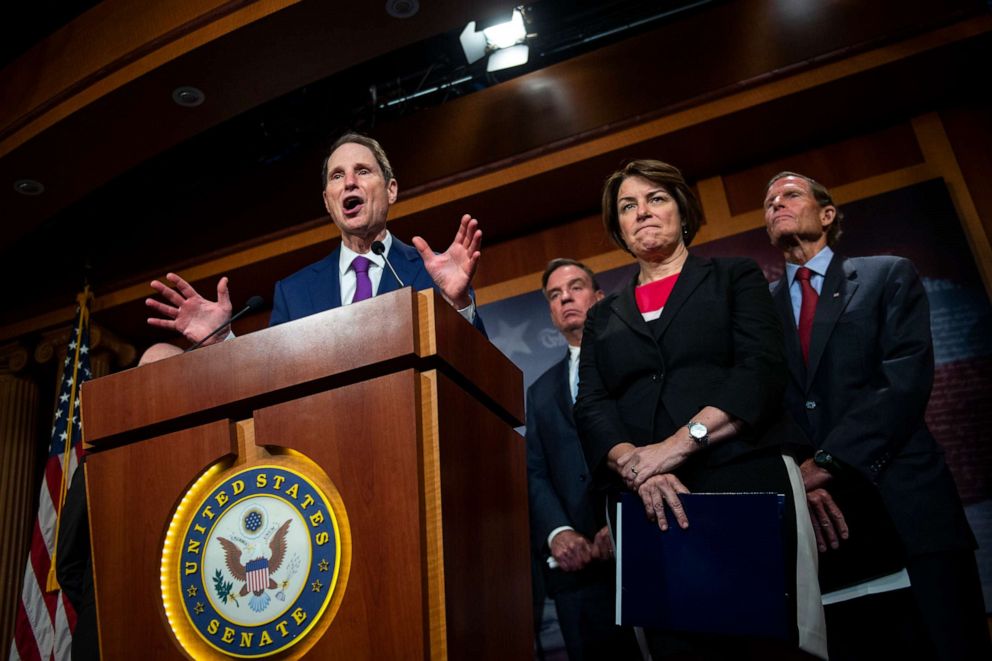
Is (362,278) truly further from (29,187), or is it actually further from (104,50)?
(29,187)

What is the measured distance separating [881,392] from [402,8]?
2161 mm

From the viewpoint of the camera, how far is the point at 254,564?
1.22 metres

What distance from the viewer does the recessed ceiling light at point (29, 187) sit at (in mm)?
3959

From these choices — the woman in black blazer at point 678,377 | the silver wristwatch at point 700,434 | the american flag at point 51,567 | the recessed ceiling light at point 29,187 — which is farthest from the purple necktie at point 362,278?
the recessed ceiling light at point 29,187

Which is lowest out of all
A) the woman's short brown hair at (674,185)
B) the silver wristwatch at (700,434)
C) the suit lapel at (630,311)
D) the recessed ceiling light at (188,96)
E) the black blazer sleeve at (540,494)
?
the silver wristwatch at (700,434)

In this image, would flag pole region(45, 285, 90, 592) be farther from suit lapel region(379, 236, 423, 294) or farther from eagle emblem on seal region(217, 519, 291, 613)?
eagle emblem on seal region(217, 519, 291, 613)

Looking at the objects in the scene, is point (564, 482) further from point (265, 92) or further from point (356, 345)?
point (265, 92)

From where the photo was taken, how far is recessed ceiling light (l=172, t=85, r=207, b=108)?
3559mm

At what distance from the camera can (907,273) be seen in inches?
95.3

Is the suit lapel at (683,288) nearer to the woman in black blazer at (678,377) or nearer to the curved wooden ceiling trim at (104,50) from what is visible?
the woman in black blazer at (678,377)

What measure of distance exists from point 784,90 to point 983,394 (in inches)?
54.8

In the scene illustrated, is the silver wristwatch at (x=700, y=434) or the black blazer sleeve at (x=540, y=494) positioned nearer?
the silver wristwatch at (x=700, y=434)

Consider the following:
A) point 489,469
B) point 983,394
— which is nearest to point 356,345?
point 489,469

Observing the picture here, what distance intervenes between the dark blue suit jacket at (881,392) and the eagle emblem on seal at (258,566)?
56.1 inches
